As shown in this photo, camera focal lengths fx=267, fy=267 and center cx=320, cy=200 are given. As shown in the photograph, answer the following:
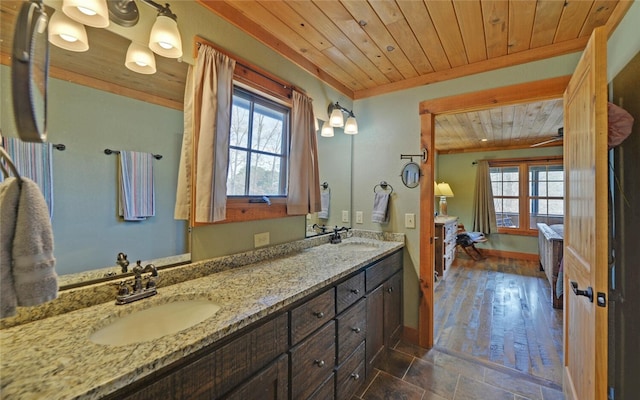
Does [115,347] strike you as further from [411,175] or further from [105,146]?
[411,175]

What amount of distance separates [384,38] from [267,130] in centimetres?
100

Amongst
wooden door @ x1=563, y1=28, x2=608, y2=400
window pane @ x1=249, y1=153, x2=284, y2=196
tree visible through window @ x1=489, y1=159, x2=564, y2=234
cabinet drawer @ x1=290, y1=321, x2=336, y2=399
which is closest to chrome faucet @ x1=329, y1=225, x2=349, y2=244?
window pane @ x1=249, y1=153, x2=284, y2=196

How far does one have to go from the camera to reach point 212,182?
1.42 metres

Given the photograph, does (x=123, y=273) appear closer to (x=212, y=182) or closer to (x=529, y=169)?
(x=212, y=182)

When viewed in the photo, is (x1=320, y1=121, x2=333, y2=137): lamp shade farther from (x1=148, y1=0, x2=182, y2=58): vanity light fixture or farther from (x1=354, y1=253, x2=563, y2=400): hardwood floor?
(x1=354, y1=253, x2=563, y2=400): hardwood floor

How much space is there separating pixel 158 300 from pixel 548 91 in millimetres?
2699

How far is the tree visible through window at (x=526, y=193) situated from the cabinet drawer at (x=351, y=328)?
17.7ft

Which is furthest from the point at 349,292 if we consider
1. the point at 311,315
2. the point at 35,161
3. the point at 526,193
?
the point at 526,193

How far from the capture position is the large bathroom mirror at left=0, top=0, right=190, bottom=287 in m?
1.12

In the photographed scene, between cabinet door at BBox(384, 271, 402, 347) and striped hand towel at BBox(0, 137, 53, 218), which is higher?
striped hand towel at BBox(0, 137, 53, 218)

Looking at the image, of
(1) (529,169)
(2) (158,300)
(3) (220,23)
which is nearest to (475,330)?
(2) (158,300)

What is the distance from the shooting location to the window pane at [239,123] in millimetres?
1647

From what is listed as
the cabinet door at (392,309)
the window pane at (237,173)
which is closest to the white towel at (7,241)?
the window pane at (237,173)

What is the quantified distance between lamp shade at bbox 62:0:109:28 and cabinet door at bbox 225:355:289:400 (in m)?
1.49
